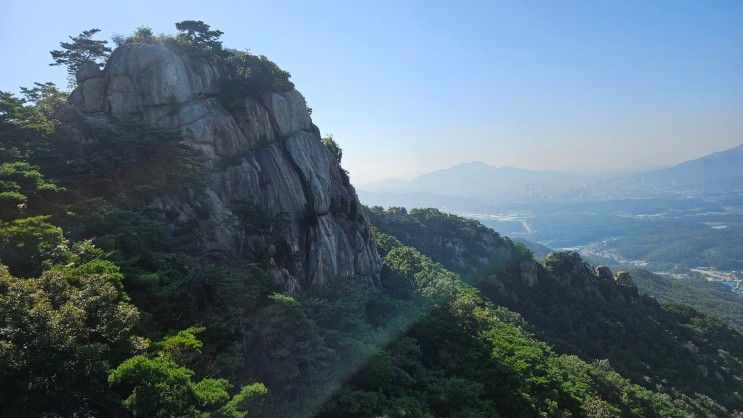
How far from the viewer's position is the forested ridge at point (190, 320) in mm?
8891

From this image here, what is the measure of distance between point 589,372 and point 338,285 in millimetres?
18196

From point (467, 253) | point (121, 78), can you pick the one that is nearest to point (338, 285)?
point (121, 78)

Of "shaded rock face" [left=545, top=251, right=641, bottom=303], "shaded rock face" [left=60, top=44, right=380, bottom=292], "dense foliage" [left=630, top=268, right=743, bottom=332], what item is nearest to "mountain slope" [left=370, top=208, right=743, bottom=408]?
"shaded rock face" [left=545, top=251, right=641, bottom=303]

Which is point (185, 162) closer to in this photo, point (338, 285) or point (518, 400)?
point (338, 285)

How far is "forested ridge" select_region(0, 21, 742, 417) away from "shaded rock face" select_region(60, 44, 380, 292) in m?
1.24

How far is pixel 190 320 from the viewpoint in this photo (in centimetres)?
1373

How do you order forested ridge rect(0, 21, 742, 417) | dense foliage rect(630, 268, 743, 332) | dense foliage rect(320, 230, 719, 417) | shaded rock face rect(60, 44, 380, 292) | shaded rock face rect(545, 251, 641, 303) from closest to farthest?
forested ridge rect(0, 21, 742, 417)
dense foliage rect(320, 230, 719, 417)
shaded rock face rect(60, 44, 380, 292)
shaded rock face rect(545, 251, 641, 303)
dense foliage rect(630, 268, 743, 332)

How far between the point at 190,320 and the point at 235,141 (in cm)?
1634

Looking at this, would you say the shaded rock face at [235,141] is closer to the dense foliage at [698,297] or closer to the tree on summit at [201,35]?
the tree on summit at [201,35]

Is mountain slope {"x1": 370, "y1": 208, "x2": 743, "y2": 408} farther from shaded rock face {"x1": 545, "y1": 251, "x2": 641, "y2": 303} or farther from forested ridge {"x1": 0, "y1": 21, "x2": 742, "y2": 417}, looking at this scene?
forested ridge {"x1": 0, "y1": 21, "x2": 742, "y2": 417}

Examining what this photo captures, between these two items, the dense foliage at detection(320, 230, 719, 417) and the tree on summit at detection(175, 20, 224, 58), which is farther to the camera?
the tree on summit at detection(175, 20, 224, 58)

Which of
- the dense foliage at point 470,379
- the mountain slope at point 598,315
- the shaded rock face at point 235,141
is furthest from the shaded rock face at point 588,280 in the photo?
the shaded rock face at point 235,141

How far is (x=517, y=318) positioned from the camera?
37531mm

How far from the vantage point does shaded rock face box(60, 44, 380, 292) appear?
2455 cm
